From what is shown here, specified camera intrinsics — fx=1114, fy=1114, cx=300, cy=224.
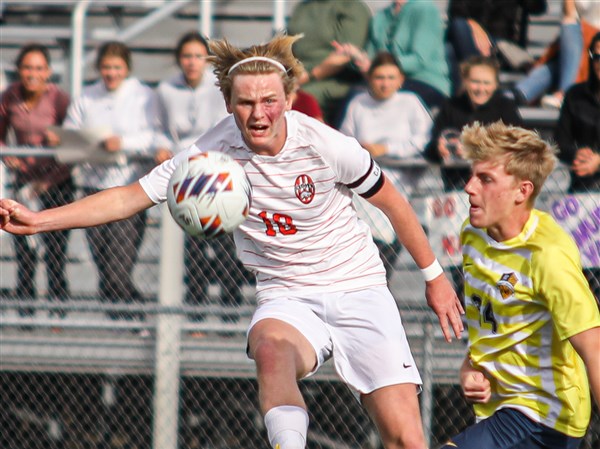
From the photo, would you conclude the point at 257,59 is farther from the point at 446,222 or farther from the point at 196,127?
the point at 196,127

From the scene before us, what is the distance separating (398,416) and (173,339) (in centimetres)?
256

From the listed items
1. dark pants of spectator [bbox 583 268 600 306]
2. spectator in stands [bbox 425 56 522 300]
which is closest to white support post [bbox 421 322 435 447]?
spectator in stands [bbox 425 56 522 300]

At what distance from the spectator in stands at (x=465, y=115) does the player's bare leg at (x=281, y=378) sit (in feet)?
6.90

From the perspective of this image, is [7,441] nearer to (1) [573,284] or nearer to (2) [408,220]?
(2) [408,220]

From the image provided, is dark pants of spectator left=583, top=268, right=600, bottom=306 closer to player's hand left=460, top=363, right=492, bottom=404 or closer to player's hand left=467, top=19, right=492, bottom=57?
player's hand left=467, top=19, right=492, bottom=57

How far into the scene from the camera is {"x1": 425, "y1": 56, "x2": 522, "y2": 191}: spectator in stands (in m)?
6.65

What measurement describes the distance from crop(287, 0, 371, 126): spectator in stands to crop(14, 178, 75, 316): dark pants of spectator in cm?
177

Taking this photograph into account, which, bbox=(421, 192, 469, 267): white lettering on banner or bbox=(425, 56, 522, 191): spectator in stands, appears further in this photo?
bbox=(425, 56, 522, 191): spectator in stands

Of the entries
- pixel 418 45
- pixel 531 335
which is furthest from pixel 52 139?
Result: pixel 531 335

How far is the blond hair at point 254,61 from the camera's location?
4727mm

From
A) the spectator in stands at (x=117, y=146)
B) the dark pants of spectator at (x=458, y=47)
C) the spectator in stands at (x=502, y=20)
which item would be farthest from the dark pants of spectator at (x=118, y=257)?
the spectator in stands at (x=502, y=20)

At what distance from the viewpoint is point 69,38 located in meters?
9.34

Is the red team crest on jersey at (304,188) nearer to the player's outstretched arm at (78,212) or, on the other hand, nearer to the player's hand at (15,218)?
the player's outstretched arm at (78,212)

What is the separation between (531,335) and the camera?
4.52 meters
